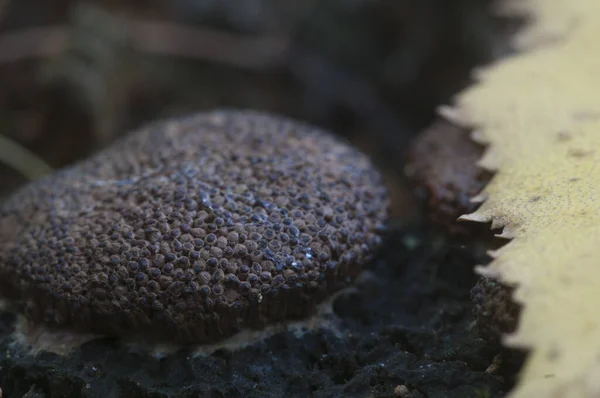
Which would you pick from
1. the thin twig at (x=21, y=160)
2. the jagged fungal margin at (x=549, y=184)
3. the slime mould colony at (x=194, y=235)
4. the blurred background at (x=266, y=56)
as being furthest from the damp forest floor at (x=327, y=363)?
the blurred background at (x=266, y=56)

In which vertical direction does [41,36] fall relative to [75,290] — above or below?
Result: above

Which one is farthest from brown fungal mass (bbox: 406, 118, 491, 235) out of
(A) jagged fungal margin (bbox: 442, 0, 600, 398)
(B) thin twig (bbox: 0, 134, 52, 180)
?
(B) thin twig (bbox: 0, 134, 52, 180)

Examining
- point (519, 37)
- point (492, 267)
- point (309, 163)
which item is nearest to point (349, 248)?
point (309, 163)

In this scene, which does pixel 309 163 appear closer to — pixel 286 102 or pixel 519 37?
pixel 519 37

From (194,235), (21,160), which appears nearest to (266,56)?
(21,160)

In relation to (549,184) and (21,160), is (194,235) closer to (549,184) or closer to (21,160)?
(549,184)

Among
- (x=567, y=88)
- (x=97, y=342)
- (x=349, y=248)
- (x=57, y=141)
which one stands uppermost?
(x=57, y=141)

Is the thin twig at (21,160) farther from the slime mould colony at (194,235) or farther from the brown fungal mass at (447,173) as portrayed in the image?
the brown fungal mass at (447,173)
